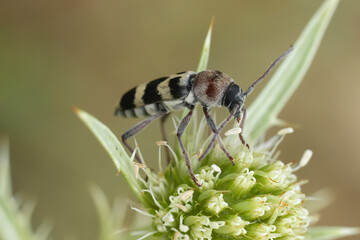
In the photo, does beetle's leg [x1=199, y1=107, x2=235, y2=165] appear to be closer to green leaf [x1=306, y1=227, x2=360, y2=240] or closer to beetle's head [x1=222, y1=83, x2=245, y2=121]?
beetle's head [x1=222, y1=83, x2=245, y2=121]

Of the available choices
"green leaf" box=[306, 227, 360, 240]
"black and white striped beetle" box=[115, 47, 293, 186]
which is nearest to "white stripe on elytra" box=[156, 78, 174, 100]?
"black and white striped beetle" box=[115, 47, 293, 186]

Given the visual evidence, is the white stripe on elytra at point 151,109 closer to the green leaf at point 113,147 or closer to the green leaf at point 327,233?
the green leaf at point 113,147

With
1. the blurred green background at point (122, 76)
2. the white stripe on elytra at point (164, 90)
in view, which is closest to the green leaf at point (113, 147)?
the white stripe on elytra at point (164, 90)

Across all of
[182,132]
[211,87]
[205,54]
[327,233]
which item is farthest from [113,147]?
[327,233]

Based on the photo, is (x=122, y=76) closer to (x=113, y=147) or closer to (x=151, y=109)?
(x=151, y=109)

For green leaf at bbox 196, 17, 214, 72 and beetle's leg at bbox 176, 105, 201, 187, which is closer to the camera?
beetle's leg at bbox 176, 105, 201, 187

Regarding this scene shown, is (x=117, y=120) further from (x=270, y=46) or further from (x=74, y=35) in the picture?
(x=270, y=46)
